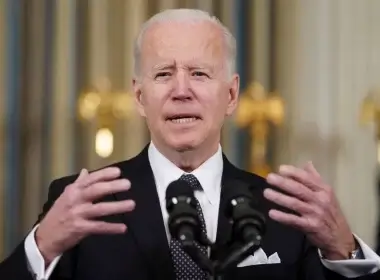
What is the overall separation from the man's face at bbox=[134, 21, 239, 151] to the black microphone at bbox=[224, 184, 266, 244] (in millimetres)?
257

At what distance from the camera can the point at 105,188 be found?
0.91 meters

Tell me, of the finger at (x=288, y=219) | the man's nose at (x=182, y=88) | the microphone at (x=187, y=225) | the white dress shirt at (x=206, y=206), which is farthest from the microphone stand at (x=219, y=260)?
the man's nose at (x=182, y=88)

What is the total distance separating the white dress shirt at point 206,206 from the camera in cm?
97

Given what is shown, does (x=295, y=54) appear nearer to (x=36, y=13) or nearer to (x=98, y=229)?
(x=36, y=13)

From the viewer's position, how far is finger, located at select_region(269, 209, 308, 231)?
3.05 ft

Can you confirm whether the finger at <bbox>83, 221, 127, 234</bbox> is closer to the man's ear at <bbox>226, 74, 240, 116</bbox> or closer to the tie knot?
the tie knot

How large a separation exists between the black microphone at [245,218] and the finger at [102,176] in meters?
0.14

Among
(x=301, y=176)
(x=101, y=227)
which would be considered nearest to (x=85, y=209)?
(x=101, y=227)

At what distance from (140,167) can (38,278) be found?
0.26 m

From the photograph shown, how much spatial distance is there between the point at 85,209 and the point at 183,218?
5.7 inches

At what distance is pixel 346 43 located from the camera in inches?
95.3

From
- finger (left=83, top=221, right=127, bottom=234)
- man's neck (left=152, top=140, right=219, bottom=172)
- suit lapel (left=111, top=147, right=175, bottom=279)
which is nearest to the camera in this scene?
finger (left=83, top=221, right=127, bottom=234)

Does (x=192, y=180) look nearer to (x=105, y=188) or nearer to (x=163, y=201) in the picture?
(x=163, y=201)

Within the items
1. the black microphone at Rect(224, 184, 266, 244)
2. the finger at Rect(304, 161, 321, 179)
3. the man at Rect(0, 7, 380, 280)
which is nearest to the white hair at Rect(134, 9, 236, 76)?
the man at Rect(0, 7, 380, 280)
